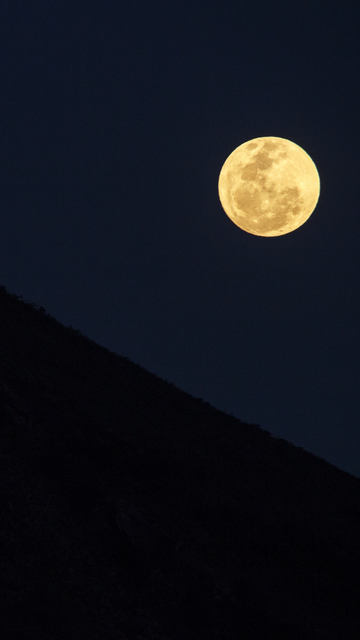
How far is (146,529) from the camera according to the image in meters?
13.8

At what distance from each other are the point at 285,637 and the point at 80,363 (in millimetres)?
17964

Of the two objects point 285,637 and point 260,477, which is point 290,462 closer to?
point 260,477

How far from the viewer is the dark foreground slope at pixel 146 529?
11258mm

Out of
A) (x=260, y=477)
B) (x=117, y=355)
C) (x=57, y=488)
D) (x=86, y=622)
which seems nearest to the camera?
(x=86, y=622)

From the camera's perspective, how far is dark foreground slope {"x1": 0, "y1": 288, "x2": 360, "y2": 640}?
1126 centimetres

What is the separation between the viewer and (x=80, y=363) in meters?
28.2

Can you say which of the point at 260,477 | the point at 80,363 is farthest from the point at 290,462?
the point at 80,363

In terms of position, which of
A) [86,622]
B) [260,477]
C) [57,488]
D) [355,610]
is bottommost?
[86,622]

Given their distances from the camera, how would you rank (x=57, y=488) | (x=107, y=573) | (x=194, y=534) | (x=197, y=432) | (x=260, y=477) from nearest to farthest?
(x=107, y=573), (x=57, y=488), (x=194, y=534), (x=260, y=477), (x=197, y=432)

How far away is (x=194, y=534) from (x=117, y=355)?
764 inches

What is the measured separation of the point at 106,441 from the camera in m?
18.0

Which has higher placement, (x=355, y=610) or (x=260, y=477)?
(x=260, y=477)

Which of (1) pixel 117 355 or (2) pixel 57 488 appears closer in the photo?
(2) pixel 57 488

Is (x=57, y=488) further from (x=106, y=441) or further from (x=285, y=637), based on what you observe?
(x=285, y=637)
